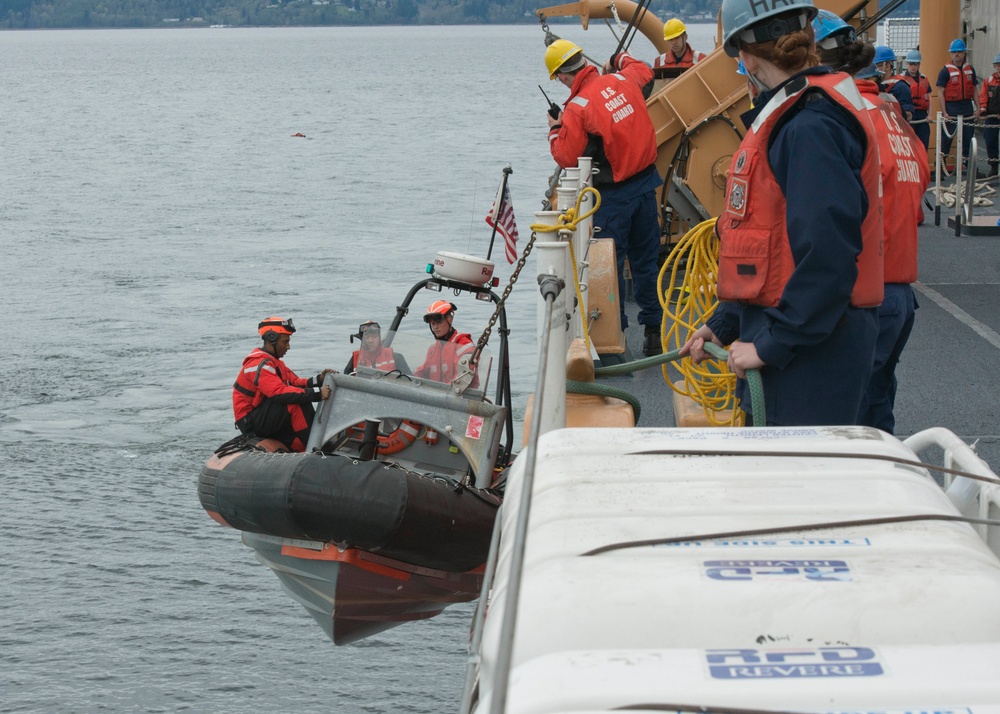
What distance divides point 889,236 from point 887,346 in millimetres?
360

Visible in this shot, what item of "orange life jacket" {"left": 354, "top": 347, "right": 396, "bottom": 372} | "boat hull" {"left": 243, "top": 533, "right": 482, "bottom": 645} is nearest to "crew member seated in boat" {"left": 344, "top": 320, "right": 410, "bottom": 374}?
"orange life jacket" {"left": 354, "top": 347, "right": 396, "bottom": 372}

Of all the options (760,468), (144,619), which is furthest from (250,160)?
(760,468)

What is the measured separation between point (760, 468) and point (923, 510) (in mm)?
315

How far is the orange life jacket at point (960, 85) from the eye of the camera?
673 inches

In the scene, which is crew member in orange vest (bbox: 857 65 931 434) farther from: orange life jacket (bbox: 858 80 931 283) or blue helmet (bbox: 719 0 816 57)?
blue helmet (bbox: 719 0 816 57)

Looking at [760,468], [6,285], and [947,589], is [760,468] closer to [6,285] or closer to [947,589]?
[947,589]

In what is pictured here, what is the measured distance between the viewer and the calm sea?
10.8 metres

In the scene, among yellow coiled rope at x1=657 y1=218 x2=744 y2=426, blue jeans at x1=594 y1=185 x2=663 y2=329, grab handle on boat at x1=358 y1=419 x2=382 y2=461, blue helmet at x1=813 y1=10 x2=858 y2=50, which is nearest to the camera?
blue helmet at x1=813 y1=10 x2=858 y2=50

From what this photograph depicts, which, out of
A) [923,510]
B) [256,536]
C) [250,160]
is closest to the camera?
[923,510]

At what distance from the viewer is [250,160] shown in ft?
162

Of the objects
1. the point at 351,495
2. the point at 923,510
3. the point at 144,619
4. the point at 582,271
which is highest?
the point at 923,510

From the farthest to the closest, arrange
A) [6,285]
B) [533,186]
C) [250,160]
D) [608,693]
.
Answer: [250,160]
[533,186]
[6,285]
[608,693]

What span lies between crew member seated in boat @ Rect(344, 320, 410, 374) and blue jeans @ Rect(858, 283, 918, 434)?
132 inches

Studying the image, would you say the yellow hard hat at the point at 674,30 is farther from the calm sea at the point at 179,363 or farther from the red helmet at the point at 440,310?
the red helmet at the point at 440,310
